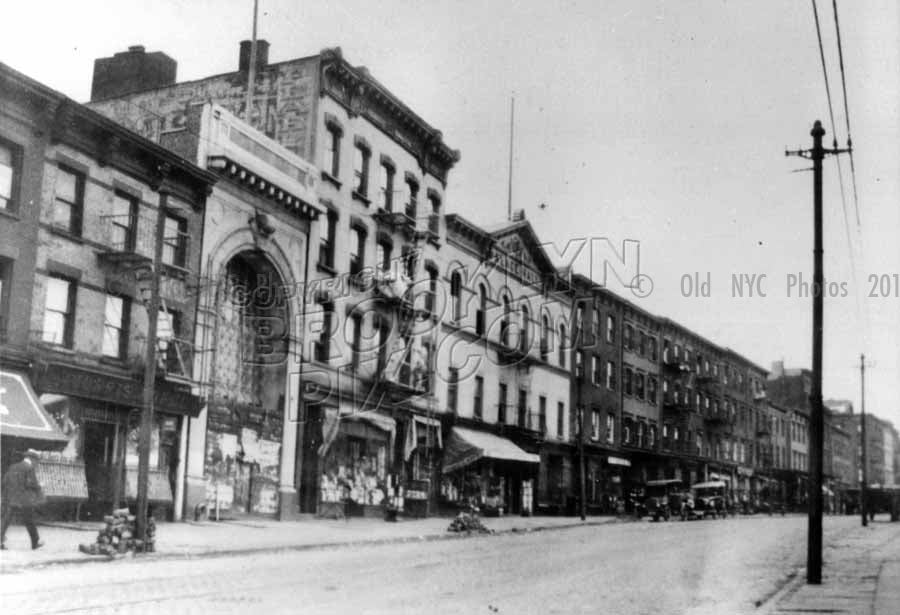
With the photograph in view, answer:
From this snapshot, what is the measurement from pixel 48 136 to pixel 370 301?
1454cm

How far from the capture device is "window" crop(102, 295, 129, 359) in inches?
A: 941

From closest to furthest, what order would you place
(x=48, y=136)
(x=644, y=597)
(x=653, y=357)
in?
(x=644, y=597), (x=48, y=136), (x=653, y=357)

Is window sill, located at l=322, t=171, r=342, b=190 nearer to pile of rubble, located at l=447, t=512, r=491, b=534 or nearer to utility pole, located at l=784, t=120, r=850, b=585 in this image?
pile of rubble, located at l=447, t=512, r=491, b=534

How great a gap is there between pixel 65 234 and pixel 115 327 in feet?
8.91

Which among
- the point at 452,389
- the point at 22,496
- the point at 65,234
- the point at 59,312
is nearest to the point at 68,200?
the point at 65,234

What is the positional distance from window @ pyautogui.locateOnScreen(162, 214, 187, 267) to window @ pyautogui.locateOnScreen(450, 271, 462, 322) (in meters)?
16.5

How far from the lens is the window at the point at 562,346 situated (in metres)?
51.9

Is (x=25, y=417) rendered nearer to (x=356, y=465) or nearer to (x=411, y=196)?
(x=356, y=465)

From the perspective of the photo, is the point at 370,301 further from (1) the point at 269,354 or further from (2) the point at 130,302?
(2) the point at 130,302

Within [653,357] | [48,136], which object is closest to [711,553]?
[48,136]

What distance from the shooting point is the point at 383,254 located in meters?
36.6

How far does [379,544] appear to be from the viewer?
24.2m

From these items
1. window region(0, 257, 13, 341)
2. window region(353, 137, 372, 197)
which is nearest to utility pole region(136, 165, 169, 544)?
window region(0, 257, 13, 341)

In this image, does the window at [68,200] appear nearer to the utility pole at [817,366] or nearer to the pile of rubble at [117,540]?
the pile of rubble at [117,540]
